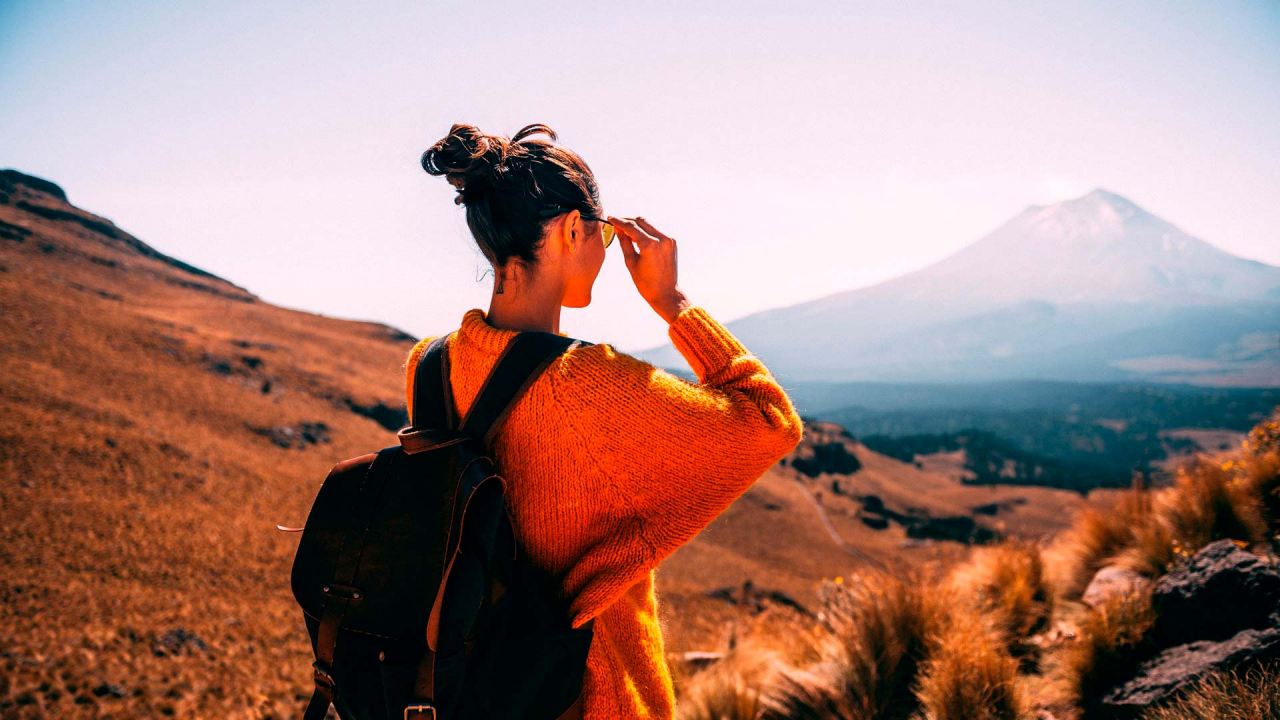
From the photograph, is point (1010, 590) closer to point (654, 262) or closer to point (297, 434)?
point (654, 262)

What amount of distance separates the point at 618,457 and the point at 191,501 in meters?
32.5

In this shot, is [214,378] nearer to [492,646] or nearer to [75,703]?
[75,703]

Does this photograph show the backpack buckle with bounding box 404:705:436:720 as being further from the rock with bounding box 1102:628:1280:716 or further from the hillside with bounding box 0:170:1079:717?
the rock with bounding box 1102:628:1280:716

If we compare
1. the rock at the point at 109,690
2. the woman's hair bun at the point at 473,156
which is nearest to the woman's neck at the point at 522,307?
the woman's hair bun at the point at 473,156

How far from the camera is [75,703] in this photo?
9.69m

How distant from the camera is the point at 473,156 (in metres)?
1.30

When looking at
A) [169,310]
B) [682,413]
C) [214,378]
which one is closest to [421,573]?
[682,413]

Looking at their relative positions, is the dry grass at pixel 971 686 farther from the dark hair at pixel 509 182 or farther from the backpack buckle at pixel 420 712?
the dark hair at pixel 509 182

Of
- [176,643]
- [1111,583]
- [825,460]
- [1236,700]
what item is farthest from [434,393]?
[825,460]

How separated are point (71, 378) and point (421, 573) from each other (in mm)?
43382

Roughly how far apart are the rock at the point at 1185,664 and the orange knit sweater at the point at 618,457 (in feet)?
9.52

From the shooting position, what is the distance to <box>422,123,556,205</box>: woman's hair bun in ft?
4.33

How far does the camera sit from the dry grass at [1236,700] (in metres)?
2.16

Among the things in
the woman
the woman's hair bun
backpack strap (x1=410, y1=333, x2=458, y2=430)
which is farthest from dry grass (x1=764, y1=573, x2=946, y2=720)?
the woman's hair bun
